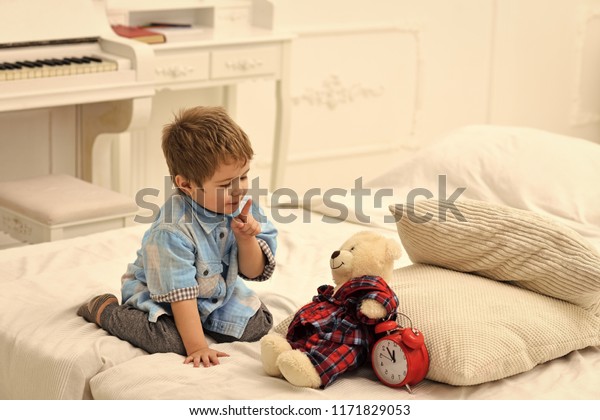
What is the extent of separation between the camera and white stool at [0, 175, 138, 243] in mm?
2994

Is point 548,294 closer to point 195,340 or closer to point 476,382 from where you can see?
point 476,382

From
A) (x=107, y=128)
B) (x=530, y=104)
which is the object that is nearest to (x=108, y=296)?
(x=107, y=128)

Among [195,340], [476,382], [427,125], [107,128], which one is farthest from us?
[427,125]

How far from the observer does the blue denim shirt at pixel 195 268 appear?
183cm

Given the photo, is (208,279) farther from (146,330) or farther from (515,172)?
(515,172)

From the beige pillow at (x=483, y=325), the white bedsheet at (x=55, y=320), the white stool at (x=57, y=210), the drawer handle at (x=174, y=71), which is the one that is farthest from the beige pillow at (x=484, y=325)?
the drawer handle at (x=174, y=71)

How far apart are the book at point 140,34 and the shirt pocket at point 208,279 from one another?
5.93ft

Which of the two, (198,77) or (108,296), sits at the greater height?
(198,77)

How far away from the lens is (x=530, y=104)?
5492 millimetres

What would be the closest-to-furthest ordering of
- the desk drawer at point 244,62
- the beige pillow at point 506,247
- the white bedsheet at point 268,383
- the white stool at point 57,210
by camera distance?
the white bedsheet at point 268,383, the beige pillow at point 506,247, the white stool at point 57,210, the desk drawer at point 244,62

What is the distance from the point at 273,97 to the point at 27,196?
157 centimetres

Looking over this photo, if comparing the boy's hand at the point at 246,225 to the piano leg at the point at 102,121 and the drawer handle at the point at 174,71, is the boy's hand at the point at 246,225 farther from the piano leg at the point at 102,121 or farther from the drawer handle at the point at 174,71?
the drawer handle at the point at 174,71

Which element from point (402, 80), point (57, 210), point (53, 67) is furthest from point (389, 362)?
point (402, 80)

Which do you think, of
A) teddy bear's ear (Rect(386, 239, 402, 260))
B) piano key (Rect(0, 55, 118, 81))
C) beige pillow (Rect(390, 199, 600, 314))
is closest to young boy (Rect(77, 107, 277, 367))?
teddy bear's ear (Rect(386, 239, 402, 260))
